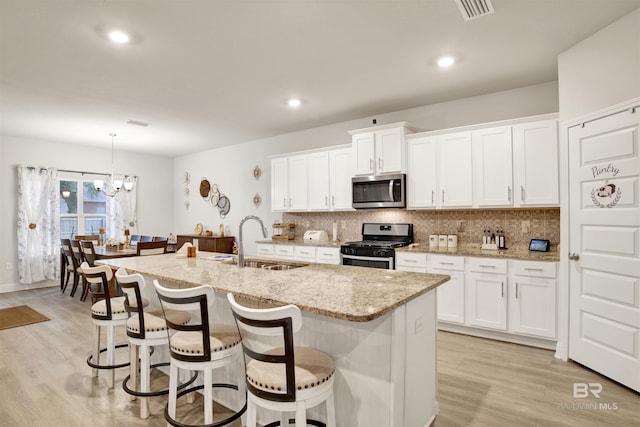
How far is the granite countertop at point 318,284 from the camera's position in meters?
1.57

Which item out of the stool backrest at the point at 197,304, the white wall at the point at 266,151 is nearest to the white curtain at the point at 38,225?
the white wall at the point at 266,151

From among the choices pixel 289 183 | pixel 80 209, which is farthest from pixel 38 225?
pixel 289 183

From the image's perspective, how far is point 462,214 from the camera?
432 cm

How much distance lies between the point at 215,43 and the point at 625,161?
3.25 meters

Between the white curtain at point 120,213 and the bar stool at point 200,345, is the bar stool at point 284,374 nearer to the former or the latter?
the bar stool at point 200,345

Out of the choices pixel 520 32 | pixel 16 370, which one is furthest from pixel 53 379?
pixel 520 32

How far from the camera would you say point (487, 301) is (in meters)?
3.61

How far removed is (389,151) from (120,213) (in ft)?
18.7

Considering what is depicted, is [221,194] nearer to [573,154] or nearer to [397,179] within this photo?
[397,179]

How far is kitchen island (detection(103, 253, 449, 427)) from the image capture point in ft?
5.48

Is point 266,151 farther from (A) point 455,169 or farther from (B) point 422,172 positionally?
(A) point 455,169

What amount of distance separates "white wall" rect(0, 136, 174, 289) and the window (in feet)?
1.20

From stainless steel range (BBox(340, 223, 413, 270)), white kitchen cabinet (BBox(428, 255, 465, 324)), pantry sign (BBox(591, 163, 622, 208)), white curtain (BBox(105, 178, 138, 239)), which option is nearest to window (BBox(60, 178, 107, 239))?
white curtain (BBox(105, 178, 138, 239))

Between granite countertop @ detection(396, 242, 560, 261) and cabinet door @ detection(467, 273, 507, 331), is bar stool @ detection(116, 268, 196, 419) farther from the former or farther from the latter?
cabinet door @ detection(467, 273, 507, 331)
